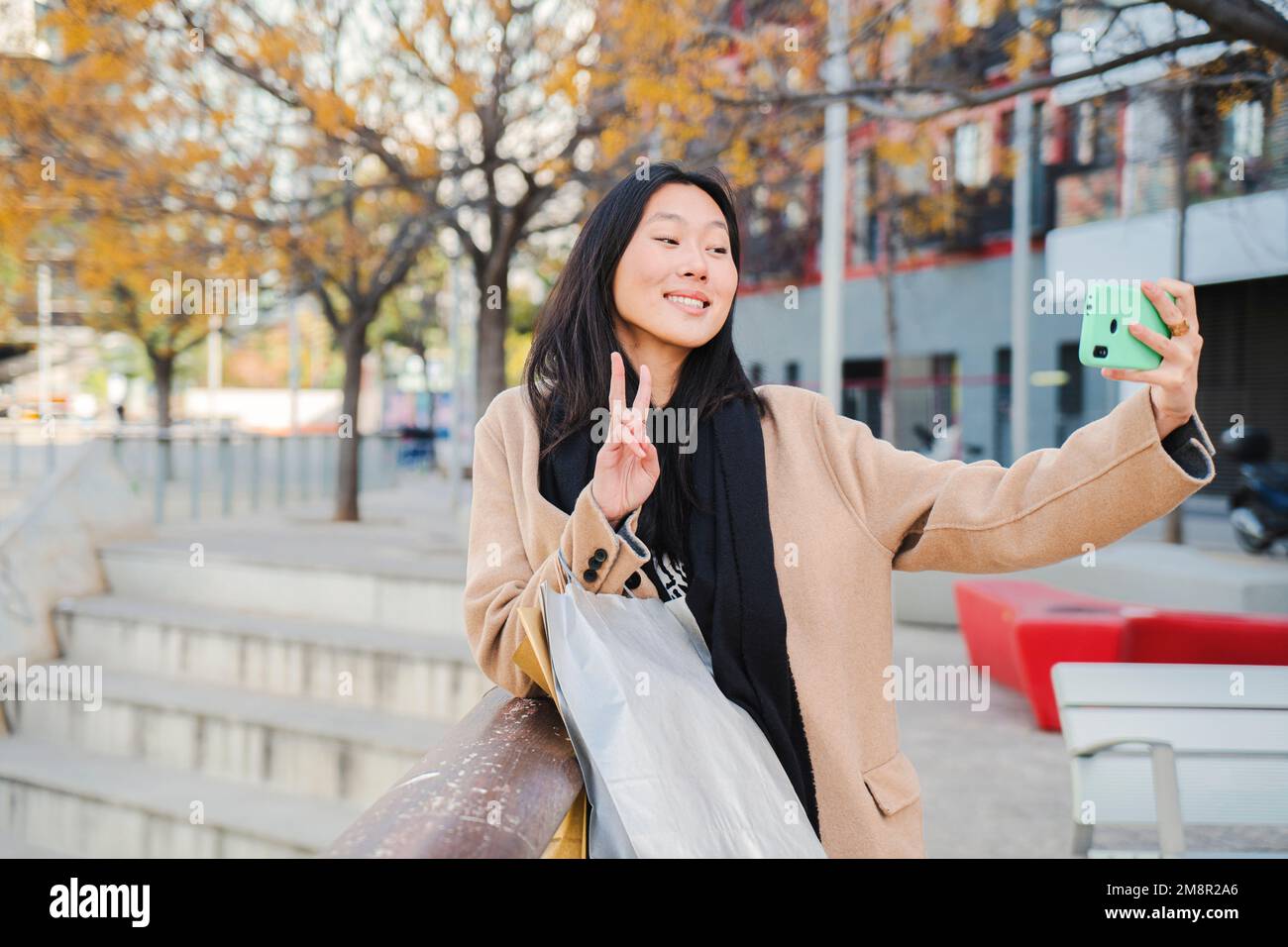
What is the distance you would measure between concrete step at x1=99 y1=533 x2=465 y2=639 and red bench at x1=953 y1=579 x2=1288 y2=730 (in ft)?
9.82

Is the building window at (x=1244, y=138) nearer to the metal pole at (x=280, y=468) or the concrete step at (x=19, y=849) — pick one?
the metal pole at (x=280, y=468)

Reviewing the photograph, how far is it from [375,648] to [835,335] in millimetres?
3785

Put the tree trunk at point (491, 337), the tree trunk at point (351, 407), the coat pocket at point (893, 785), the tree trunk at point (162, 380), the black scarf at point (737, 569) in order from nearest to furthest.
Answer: the black scarf at point (737, 569), the coat pocket at point (893, 785), the tree trunk at point (491, 337), the tree trunk at point (351, 407), the tree trunk at point (162, 380)

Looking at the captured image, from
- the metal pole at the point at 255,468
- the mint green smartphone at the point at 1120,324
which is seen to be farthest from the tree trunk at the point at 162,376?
the mint green smartphone at the point at 1120,324

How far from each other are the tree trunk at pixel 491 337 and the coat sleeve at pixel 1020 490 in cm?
683

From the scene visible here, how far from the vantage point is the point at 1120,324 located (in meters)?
1.48

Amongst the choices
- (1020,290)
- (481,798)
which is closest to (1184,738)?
(481,798)

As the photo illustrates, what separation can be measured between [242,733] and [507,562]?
4458mm

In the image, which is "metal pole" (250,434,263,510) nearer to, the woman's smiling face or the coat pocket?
the woman's smiling face

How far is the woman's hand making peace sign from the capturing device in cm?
161

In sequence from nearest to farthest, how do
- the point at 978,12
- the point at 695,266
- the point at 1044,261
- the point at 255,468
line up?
the point at 695,266, the point at 978,12, the point at 255,468, the point at 1044,261

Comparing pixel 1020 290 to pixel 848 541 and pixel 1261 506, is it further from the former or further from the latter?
pixel 848 541

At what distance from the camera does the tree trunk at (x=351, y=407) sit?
10734 millimetres
